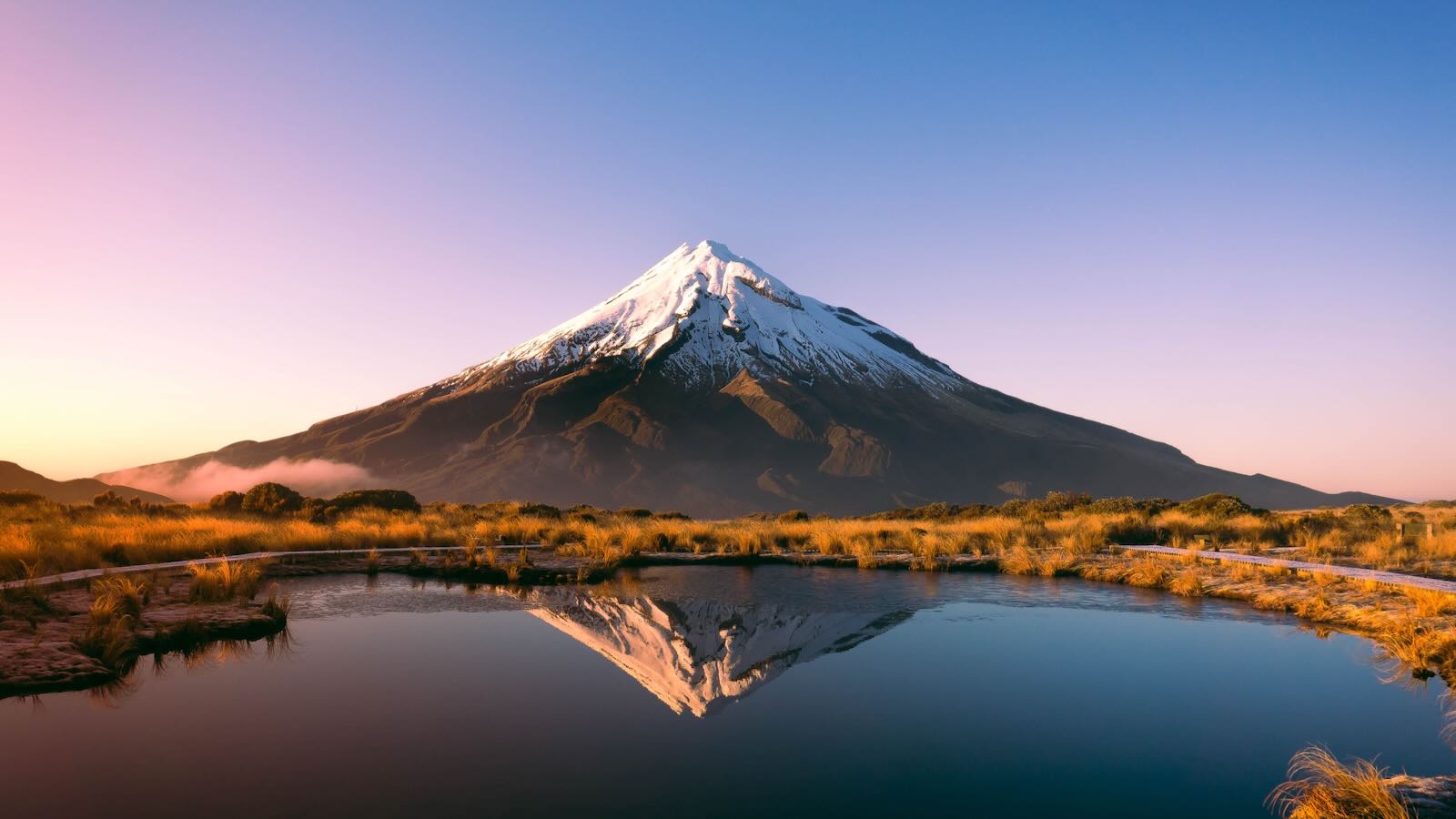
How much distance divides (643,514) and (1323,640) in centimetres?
3506

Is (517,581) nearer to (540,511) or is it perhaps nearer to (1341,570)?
(1341,570)

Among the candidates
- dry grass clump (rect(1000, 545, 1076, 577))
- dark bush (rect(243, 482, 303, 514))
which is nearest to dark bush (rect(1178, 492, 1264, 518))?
dry grass clump (rect(1000, 545, 1076, 577))

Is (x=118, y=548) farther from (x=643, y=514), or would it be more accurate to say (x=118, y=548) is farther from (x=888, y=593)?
(x=643, y=514)

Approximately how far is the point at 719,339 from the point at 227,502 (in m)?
137

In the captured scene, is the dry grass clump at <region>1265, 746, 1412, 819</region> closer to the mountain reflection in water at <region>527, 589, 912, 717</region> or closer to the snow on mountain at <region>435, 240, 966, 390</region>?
the mountain reflection in water at <region>527, 589, 912, 717</region>

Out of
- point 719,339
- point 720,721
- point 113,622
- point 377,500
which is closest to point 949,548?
point 720,721

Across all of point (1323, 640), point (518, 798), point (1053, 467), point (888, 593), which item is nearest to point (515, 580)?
point (888, 593)

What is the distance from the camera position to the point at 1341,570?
49.3 ft

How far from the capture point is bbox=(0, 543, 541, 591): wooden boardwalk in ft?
41.8

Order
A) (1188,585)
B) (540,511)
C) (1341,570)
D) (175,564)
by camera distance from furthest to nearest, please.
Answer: (540,511)
(175,564)
(1341,570)
(1188,585)

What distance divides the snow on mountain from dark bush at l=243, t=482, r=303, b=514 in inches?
4798

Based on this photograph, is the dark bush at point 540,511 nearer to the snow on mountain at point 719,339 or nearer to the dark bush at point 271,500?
the dark bush at point 271,500

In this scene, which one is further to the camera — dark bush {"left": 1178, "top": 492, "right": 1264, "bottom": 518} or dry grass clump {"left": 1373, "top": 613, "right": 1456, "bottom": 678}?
dark bush {"left": 1178, "top": 492, "right": 1264, "bottom": 518}

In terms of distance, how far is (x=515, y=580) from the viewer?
1672 cm
